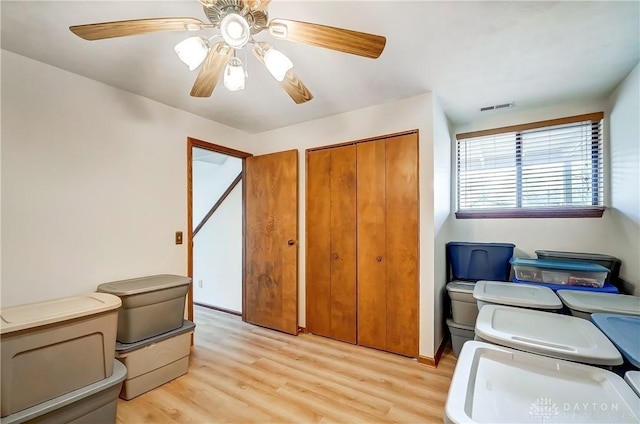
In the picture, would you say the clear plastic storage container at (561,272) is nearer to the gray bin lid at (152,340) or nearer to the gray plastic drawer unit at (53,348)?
the gray bin lid at (152,340)

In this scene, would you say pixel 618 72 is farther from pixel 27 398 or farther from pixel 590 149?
pixel 27 398

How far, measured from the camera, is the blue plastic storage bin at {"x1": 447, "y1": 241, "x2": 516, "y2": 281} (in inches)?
98.3

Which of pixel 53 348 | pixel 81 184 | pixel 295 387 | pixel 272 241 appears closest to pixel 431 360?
pixel 295 387

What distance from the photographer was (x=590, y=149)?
245 cm

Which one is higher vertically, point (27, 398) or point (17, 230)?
point (17, 230)

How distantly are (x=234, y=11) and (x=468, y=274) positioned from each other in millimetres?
2730

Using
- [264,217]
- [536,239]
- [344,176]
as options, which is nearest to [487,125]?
[536,239]

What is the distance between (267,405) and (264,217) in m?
1.86

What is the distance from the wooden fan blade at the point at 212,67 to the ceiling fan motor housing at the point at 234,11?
13cm

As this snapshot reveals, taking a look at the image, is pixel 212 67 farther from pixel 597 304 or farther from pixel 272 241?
pixel 597 304

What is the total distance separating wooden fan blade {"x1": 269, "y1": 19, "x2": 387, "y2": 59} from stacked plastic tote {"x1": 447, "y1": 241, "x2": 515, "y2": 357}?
209 cm

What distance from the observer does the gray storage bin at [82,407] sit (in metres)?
1.30

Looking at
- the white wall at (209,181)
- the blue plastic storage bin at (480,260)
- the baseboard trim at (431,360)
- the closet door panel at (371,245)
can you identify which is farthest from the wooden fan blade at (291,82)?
the white wall at (209,181)

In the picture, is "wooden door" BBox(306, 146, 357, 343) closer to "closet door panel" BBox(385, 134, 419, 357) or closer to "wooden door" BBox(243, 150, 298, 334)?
"wooden door" BBox(243, 150, 298, 334)
